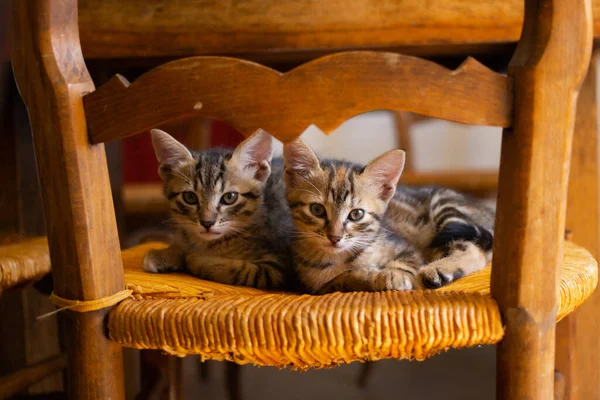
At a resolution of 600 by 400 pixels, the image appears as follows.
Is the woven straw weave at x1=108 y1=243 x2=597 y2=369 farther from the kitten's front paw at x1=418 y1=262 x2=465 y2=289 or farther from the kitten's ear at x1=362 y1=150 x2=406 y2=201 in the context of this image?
the kitten's ear at x1=362 y1=150 x2=406 y2=201

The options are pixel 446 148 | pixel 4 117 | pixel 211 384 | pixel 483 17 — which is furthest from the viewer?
pixel 446 148

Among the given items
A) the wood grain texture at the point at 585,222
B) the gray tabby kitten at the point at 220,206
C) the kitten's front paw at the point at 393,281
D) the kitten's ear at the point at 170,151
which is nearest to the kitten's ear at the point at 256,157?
the gray tabby kitten at the point at 220,206

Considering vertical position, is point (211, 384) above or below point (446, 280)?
below

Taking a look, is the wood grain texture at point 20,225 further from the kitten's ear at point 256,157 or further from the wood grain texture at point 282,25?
the kitten's ear at point 256,157

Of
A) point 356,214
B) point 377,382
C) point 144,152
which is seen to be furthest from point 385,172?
point 144,152

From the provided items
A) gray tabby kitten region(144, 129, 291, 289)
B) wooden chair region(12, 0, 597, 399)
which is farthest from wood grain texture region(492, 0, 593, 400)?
gray tabby kitten region(144, 129, 291, 289)

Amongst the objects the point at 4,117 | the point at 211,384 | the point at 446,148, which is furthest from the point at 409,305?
the point at 446,148

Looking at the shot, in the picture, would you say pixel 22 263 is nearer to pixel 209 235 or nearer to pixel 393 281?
pixel 209 235

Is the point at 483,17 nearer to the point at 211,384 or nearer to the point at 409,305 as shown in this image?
the point at 409,305

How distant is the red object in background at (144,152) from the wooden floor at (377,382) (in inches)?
52.7

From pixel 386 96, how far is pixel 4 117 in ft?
4.06

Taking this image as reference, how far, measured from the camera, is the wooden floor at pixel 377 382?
6.54 feet

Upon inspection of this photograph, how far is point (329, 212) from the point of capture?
1.04m

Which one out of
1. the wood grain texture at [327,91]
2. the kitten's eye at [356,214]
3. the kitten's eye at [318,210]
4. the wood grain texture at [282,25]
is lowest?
the kitten's eye at [356,214]
